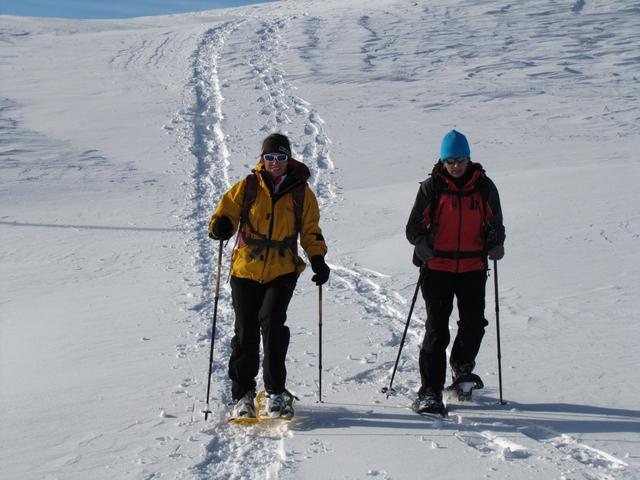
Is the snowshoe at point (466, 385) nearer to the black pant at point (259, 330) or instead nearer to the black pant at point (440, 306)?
the black pant at point (440, 306)

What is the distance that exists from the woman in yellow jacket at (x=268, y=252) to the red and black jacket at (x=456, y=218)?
0.73 meters

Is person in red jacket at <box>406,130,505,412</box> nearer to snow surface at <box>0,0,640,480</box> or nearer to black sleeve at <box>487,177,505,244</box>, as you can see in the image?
black sleeve at <box>487,177,505,244</box>

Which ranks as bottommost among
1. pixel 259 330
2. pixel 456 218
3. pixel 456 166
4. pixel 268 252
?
pixel 259 330

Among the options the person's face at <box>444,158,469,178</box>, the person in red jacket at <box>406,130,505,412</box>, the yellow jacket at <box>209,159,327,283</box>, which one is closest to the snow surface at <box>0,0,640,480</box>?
the person in red jacket at <box>406,130,505,412</box>

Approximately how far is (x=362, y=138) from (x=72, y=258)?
29.9ft

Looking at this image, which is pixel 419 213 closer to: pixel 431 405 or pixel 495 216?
pixel 495 216

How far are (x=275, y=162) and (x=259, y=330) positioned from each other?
3.73 ft

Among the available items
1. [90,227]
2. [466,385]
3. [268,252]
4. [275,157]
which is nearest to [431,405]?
[466,385]

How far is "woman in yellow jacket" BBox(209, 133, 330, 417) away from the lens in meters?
4.96

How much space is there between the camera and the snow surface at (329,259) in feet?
15.1

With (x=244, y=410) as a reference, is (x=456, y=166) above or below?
above

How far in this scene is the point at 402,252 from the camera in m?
9.76

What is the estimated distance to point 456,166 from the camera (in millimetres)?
5020

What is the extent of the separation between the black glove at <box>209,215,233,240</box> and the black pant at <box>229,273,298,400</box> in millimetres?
316
